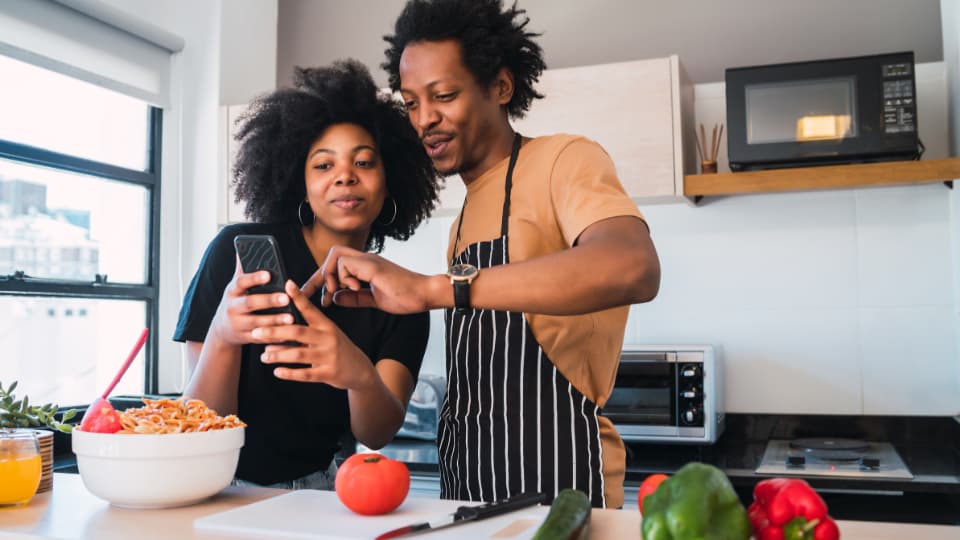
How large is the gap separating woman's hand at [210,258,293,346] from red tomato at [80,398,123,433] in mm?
200

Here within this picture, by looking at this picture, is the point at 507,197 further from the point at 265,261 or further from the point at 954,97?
the point at 954,97

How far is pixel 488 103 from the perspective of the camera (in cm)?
150

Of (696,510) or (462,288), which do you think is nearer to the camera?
(696,510)

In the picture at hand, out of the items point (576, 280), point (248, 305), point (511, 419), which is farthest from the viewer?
point (511, 419)

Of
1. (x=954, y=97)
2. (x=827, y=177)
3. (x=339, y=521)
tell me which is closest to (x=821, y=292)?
(x=827, y=177)

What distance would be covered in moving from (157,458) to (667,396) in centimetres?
169

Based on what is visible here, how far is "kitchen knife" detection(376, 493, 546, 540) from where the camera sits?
98 cm

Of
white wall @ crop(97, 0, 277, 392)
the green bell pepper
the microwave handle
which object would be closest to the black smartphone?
the green bell pepper

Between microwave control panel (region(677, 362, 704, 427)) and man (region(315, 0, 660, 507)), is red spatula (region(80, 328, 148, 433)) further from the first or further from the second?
microwave control panel (region(677, 362, 704, 427))

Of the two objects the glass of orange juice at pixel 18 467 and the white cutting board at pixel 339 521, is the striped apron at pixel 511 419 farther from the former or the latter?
the glass of orange juice at pixel 18 467

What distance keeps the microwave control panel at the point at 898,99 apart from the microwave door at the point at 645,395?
87 centimetres

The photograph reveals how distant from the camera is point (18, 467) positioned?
1.17 m

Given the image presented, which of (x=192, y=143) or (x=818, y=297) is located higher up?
(x=192, y=143)

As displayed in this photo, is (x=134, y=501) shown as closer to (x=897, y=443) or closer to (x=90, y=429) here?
(x=90, y=429)
